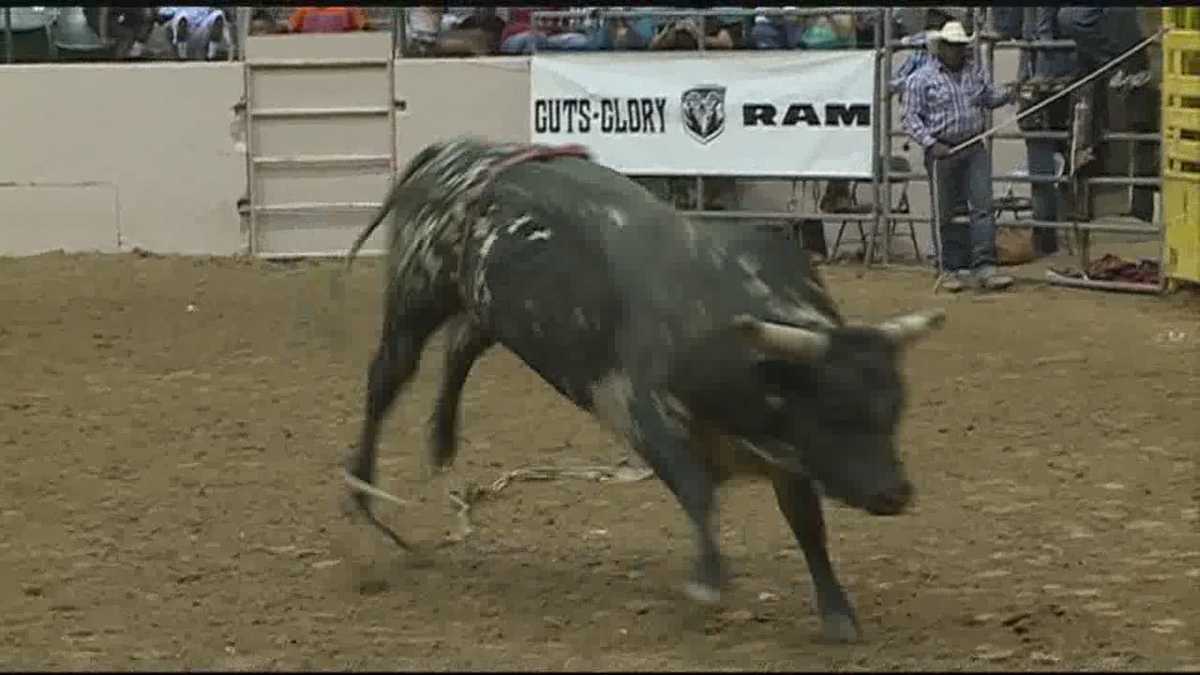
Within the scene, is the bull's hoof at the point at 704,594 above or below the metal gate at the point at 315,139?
below

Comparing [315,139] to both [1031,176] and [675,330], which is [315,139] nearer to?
[1031,176]

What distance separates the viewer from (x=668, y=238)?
5355 millimetres

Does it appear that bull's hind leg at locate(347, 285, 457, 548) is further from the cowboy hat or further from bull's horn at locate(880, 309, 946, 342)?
the cowboy hat

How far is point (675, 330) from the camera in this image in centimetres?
513

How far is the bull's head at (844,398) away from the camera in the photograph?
4.78 m

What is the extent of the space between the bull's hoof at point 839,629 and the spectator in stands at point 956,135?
7547mm

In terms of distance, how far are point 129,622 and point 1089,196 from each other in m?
8.94

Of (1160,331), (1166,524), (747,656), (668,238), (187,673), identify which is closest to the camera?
(187,673)

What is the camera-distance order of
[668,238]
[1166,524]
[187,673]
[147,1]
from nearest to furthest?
[187,673]
[668,238]
[1166,524]
[147,1]

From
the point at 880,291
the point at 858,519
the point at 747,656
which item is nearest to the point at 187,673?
the point at 747,656

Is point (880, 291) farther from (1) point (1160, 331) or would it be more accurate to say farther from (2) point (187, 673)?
(2) point (187, 673)

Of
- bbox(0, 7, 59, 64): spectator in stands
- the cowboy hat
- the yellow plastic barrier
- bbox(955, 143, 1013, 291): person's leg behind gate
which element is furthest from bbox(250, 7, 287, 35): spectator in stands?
the yellow plastic barrier

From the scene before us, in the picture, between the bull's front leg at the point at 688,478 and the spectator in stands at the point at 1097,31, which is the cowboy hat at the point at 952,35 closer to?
the spectator in stands at the point at 1097,31

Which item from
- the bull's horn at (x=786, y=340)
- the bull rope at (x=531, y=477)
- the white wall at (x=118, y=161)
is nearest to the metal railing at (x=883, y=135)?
the white wall at (x=118, y=161)
